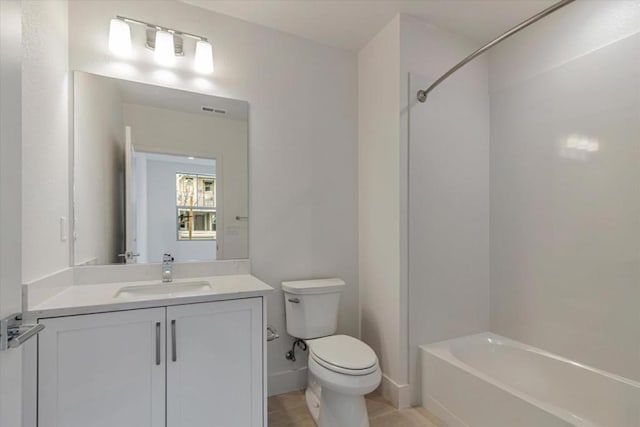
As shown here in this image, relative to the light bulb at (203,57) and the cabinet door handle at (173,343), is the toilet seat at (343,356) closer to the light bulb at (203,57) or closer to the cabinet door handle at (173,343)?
the cabinet door handle at (173,343)

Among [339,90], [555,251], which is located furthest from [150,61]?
[555,251]

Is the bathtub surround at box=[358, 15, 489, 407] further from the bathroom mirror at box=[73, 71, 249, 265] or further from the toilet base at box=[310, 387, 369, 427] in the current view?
the bathroom mirror at box=[73, 71, 249, 265]

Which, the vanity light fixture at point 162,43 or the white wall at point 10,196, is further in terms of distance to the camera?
the vanity light fixture at point 162,43

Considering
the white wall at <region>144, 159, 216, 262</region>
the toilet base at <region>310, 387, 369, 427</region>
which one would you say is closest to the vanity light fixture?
the white wall at <region>144, 159, 216, 262</region>

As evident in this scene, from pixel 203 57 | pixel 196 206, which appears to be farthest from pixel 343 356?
pixel 203 57

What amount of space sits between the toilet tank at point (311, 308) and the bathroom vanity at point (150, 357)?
0.47 meters

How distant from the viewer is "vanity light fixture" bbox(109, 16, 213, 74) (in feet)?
5.62

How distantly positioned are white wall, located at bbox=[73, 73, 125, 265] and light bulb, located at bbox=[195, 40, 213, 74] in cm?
49

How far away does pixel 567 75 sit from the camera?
6.25 ft

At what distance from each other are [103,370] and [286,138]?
1629mm

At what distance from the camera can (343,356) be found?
168cm

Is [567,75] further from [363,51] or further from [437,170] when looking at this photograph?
[363,51]

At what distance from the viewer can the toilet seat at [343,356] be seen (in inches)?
62.5

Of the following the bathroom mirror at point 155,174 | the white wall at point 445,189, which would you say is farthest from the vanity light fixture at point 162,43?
the white wall at point 445,189
